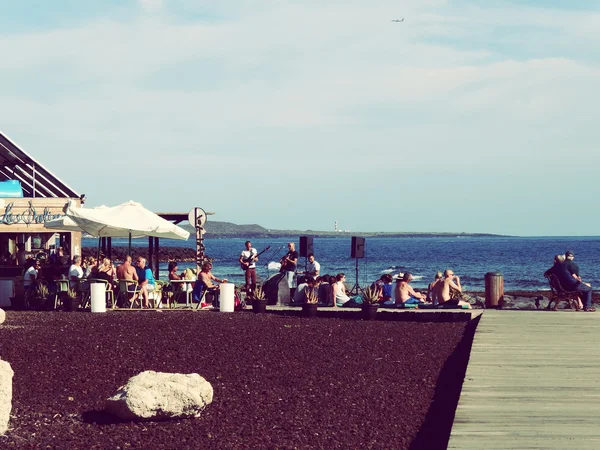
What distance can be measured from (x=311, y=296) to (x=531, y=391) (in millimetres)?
11119

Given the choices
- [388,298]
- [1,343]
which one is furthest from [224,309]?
[1,343]

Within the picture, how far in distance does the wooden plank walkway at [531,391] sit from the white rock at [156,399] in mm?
2150

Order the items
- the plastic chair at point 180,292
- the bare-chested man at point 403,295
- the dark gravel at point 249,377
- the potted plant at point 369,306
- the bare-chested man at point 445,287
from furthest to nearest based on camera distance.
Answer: the plastic chair at point 180,292
the bare-chested man at point 445,287
the bare-chested man at point 403,295
the potted plant at point 369,306
the dark gravel at point 249,377

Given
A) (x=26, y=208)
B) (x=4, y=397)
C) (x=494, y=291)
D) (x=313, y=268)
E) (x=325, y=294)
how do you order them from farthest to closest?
1. (x=26, y=208)
2. (x=313, y=268)
3. (x=325, y=294)
4. (x=494, y=291)
5. (x=4, y=397)

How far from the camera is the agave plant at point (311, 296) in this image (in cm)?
1917

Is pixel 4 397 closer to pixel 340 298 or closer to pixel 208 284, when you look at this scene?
pixel 208 284

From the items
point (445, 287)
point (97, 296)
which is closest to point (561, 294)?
point (445, 287)

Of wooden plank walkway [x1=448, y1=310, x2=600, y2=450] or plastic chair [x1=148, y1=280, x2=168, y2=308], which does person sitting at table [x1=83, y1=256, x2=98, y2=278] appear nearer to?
plastic chair [x1=148, y1=280, x2=168, y2=308]

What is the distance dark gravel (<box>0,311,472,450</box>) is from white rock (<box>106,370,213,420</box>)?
0.31 ft

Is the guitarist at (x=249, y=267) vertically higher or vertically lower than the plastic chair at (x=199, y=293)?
higher

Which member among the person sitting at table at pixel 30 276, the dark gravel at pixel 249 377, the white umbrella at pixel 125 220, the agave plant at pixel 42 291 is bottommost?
→ the dark gravel at pixel 249 377

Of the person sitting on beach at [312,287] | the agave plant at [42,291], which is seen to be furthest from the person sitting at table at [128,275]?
the person sitting on beach at [312,287]

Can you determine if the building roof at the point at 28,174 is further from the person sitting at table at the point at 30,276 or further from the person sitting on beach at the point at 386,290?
the person sitting on beach at the point at 386,290

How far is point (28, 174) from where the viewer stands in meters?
29.4
